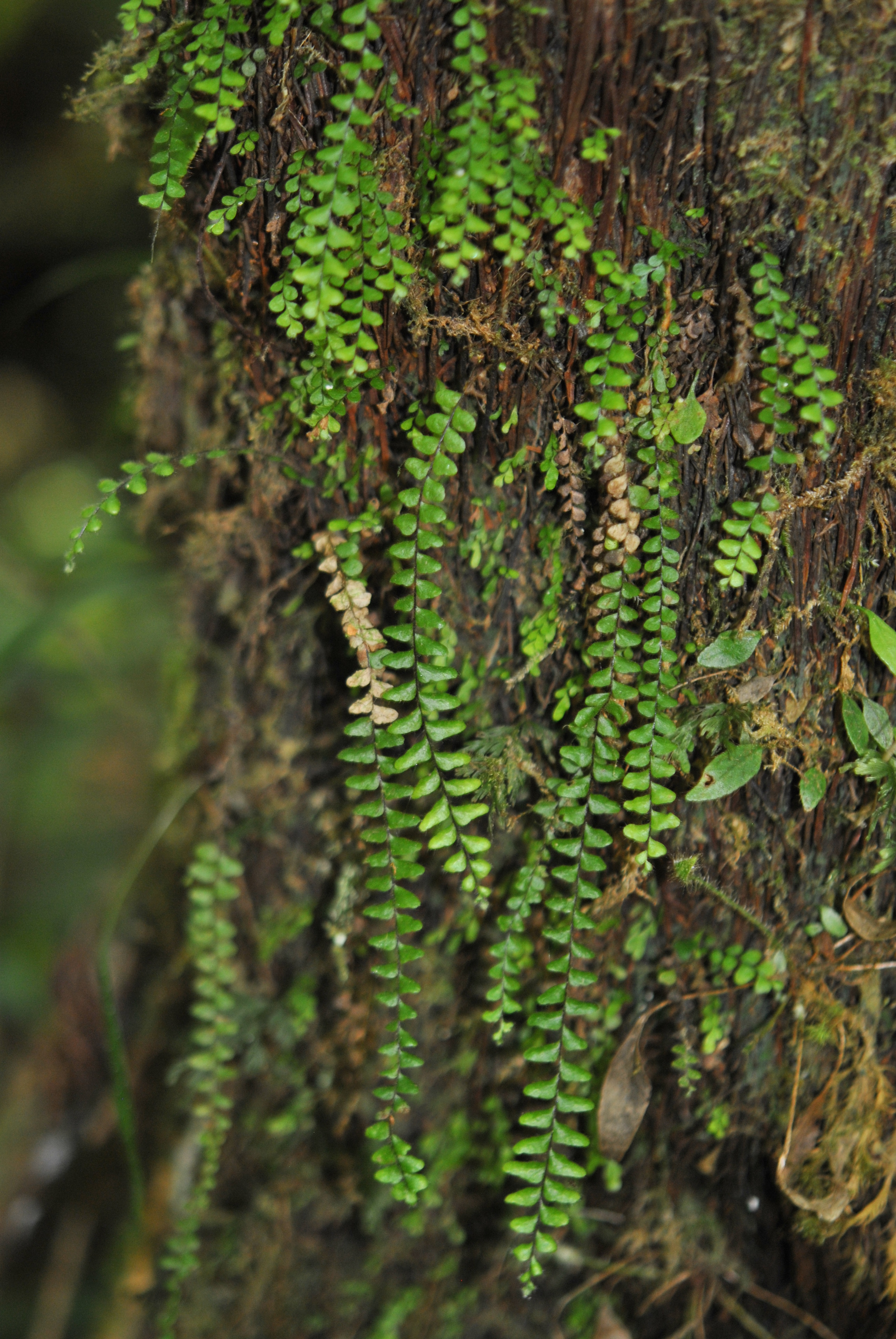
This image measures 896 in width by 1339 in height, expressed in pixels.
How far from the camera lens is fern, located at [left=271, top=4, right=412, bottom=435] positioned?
2.99 ft

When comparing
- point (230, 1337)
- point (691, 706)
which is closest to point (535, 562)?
point (691, 706)

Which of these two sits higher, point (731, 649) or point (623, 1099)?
point (731, 649)

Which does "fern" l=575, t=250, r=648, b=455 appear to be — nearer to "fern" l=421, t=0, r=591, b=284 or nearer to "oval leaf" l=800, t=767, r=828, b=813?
"fern" l=421, t=0, r=591, b=284

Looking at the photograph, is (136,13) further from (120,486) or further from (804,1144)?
(804,1144)

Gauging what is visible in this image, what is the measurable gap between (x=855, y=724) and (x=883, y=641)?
0.41 feet

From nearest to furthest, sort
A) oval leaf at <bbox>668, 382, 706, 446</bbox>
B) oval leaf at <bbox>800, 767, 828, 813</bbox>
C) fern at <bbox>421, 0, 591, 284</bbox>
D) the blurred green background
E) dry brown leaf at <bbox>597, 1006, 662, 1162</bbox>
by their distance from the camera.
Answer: fern at <bbox>421, 0, 591, 284</bbox>, oval leaf at <bbox>668, 382, 706, 446</bbox>, oval leaf at <bbox>800, 767, 828, 813</bbox>, dry brown leaf at <bbox>597, 1006, 662, 1162</bbox>, the blurred green background

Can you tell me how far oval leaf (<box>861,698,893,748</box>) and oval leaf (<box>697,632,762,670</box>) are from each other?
0.20 meters

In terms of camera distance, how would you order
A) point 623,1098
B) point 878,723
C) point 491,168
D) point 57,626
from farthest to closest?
point 57,626
point 623,1098
point 878,723
point 491,168

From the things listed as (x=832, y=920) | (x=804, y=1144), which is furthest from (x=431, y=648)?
(x=804, y=1144)

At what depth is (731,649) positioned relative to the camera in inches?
41.6

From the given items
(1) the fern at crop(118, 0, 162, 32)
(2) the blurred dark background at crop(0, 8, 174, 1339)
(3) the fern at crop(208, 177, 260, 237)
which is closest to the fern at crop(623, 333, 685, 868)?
(3) the fern at crop(208, 177, 260, 237)

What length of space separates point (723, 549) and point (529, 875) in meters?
0.53

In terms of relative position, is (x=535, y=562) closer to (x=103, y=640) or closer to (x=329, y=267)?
(x=329, y=267)

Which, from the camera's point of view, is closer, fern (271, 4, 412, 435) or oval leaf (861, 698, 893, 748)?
fern (271, 4, 412, 435)
